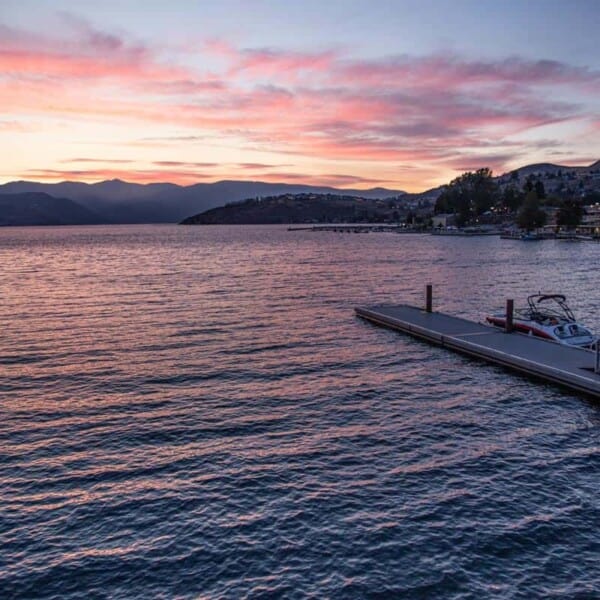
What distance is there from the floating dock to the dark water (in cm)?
103

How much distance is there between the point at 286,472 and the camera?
55.5ft

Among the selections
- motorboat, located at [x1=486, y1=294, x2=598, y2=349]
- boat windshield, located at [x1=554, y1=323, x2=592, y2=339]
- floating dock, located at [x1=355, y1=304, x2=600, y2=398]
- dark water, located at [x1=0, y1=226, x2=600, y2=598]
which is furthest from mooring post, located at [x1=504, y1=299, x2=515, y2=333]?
dark water, located at [x1=0, y1=226, x2=600, y2=598]

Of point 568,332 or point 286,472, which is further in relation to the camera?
point 568,332

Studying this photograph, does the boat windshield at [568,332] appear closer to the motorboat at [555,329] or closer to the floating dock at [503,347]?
the motorboat at [555,329]

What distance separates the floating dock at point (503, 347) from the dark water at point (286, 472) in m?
1.03

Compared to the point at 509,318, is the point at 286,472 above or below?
below

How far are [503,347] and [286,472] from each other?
18.0m

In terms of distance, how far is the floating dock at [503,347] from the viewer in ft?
82.7

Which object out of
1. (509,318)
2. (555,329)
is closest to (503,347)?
(555,329)

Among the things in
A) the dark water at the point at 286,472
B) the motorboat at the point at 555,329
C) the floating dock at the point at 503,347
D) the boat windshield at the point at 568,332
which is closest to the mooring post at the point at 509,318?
the floating dock at the point at 503,347

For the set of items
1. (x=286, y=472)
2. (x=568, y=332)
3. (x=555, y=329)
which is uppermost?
(x=555, y=329)

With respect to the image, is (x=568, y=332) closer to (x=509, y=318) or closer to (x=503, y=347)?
(x=509, y=318)

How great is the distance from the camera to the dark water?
1243 cm

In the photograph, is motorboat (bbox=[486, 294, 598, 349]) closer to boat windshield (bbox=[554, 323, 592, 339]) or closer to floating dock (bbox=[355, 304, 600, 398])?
boat windshield (bbox=[554, 323, 592, 339])
